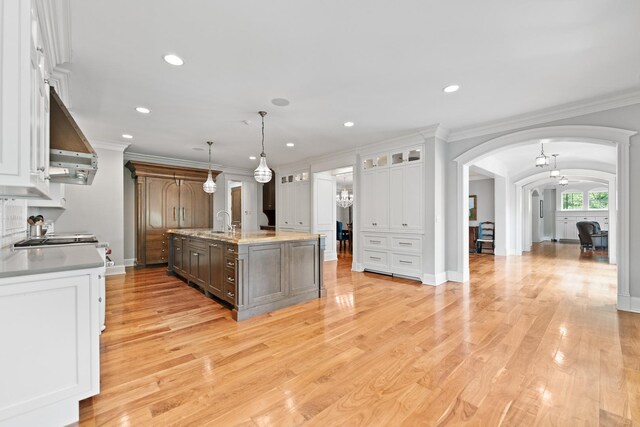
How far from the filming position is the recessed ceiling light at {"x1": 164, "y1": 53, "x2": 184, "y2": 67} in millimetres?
2555

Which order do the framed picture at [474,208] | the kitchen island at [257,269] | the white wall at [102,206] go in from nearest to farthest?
the kitchen island at [257,269] → the white wall at [102,206] → the framed picture at [474,208]

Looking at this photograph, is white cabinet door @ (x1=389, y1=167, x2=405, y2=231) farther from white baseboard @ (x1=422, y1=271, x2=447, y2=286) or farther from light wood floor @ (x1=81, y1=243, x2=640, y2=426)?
light wood floor @ (x1=81, y1=243, x2=640, y2=426)

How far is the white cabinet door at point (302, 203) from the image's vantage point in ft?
23.5

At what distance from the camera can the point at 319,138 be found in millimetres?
5266

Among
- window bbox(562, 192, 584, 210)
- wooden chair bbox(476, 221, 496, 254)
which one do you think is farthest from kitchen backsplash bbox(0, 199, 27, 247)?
window bbox(562, 192, 584, 210)

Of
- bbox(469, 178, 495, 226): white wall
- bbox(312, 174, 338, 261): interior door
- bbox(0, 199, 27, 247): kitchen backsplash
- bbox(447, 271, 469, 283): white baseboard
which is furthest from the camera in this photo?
bbox(469, 178, 495, 226): white wall

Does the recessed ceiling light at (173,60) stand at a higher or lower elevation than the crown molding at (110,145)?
higher

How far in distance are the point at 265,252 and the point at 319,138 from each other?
2725 mm

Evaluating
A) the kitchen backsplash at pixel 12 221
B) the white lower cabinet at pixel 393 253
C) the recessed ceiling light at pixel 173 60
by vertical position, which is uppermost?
the recessed ceiling light at pixel 173 60

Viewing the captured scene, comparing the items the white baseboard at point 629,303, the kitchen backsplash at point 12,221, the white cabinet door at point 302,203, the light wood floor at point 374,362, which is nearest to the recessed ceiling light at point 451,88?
the light wood floor at point 374,362

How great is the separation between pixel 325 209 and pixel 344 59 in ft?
15.9

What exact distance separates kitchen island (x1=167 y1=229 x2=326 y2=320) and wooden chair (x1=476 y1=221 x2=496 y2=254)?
6.94 m

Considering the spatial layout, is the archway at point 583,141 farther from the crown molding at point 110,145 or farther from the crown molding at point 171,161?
the crown molding at point 110,145

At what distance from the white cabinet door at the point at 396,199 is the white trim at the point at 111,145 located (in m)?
5.06
